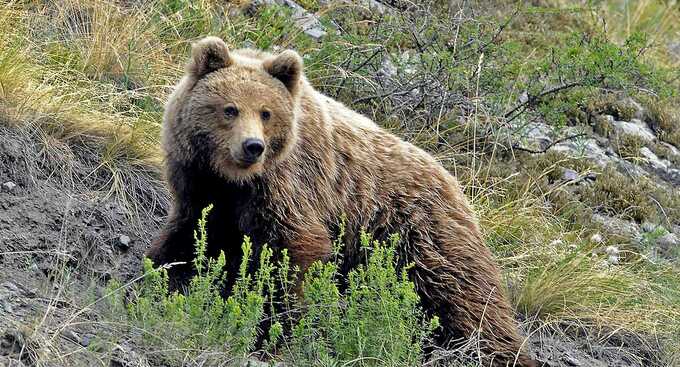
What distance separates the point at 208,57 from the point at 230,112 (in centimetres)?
34

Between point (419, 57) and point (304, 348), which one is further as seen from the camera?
point (419, 57)

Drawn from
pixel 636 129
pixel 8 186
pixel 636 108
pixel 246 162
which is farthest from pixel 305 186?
pixel 636 108

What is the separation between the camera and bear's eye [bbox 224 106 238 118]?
208 inches

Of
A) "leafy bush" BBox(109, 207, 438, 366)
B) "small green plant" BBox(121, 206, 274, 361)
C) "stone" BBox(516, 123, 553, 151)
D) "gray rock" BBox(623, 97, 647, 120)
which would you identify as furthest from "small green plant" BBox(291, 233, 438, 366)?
"gray rock" BBox(623, 97, 647, 120)

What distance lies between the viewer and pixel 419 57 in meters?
8.68

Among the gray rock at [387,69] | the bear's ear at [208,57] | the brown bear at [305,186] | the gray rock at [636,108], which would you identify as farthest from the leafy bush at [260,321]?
the gray rock at [636,108]

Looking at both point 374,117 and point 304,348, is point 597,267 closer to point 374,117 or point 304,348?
point 374,117

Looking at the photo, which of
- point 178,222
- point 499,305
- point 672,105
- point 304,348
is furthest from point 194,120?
point 672,105

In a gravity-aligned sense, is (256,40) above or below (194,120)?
below

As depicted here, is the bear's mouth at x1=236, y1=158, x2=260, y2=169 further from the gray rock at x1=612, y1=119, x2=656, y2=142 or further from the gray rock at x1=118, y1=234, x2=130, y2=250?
the gray rock at x1=612, y1=119, x2=656, y2=142

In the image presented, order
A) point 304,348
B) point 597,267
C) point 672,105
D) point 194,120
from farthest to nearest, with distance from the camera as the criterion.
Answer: point 672,105 < point 597,267 < point 194,120 < point 304,348

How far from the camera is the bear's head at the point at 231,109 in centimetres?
527

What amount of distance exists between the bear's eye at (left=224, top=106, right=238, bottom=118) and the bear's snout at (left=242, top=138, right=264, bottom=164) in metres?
0.26

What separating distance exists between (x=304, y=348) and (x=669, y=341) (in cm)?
285
